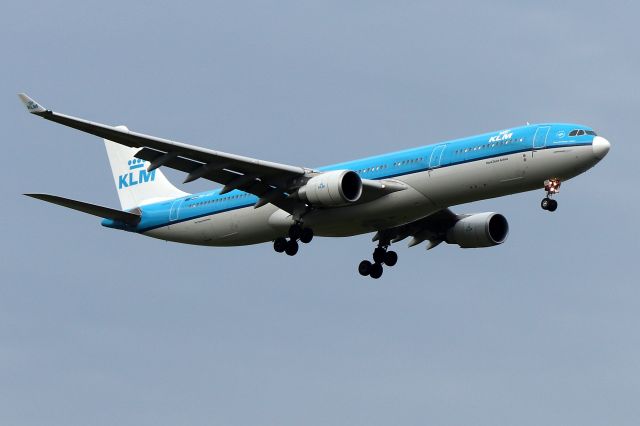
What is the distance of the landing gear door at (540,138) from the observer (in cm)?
5497

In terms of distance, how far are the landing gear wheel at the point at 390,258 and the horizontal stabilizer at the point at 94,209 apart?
37.7 ft

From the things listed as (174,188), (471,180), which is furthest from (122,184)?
(471,180)

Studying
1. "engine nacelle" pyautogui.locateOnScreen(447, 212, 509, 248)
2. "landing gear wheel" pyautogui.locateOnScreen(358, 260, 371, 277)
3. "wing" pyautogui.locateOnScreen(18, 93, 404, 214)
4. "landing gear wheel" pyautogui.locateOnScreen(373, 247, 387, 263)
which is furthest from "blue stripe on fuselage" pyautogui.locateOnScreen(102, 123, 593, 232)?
"engine nacelle" pyautogui.locateOnScreen(447, 212, 509, 248)

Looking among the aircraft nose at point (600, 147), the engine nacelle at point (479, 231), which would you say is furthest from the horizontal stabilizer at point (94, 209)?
the aircraft nose at point (600, 147)

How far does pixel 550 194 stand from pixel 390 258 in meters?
11.2

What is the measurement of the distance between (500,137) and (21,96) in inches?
708

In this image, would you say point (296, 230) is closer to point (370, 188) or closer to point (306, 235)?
point (306, 235)

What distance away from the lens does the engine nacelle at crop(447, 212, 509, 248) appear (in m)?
62.5

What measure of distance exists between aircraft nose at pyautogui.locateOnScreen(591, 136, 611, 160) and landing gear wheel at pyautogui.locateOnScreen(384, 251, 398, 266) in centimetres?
1256

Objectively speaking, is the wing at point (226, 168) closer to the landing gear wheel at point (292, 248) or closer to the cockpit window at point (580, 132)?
the landing gear wheel at point (292, 248)

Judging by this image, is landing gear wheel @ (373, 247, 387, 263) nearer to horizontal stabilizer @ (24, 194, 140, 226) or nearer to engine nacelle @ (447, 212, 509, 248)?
engine nacelle @ (447, 212, 509, 248)

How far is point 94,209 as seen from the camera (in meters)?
62.8

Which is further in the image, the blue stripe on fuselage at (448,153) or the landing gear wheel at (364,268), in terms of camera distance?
the landing gear wheel at (364,268)

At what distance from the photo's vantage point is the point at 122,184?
71.2 metres
